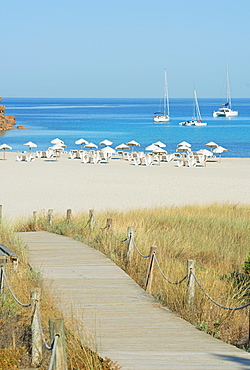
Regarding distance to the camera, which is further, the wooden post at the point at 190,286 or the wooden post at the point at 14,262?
the wooden post at the point at 14,262

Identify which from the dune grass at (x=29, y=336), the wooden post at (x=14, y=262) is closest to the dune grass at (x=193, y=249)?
the dune grass at (x=29, y=336)

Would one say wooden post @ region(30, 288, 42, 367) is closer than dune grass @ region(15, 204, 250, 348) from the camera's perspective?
Yes

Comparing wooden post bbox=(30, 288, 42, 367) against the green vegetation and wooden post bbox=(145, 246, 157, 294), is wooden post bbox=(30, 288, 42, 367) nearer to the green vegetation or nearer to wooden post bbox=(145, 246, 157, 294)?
the green vegetation

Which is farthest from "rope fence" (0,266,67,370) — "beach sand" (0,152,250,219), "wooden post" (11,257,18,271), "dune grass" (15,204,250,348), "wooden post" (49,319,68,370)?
"beach sand" (0,152,250,219)

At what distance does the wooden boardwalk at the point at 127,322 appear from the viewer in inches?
188

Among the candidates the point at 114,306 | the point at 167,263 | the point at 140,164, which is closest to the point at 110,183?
the point at 140,164

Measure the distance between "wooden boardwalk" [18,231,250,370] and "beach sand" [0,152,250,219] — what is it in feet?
23.4

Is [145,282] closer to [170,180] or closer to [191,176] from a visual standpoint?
[170,180]

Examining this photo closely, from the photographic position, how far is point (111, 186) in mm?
24078

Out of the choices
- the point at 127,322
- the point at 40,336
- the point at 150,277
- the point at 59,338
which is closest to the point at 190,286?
the point at 127,322

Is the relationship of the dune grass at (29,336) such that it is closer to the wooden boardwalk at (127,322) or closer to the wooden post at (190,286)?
the wooden boardwalk at (127,322)

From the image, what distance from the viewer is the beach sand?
1875 cm

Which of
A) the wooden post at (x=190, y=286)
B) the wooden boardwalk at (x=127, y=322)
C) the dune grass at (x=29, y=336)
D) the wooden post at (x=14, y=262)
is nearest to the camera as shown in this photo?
the dune grass at (x=29, y=336)

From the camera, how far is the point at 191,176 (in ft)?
93.5
